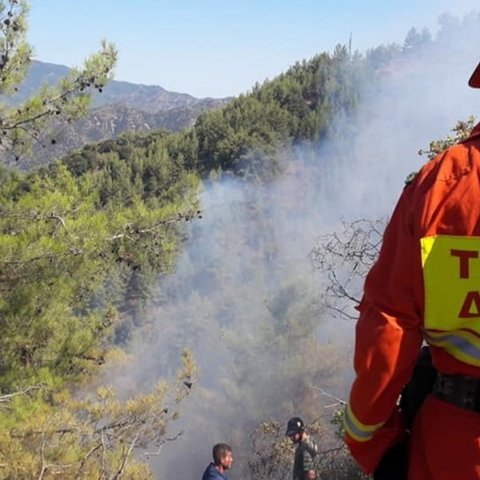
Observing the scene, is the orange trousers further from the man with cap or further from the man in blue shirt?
the man with cap

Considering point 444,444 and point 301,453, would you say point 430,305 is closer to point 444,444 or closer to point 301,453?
point 444,444

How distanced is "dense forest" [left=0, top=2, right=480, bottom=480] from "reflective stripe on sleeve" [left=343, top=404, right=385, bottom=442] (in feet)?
14.7

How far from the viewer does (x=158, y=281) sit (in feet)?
146

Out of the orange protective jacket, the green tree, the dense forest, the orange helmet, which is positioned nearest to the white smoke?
the dense forest

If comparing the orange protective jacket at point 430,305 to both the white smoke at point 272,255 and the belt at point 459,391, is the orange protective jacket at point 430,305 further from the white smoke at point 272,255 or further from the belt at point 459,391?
the white smoke at point 272,255

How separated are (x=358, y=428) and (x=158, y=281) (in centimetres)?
4388

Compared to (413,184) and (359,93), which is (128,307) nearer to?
(359,93)

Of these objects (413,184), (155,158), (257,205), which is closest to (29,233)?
(413,184)

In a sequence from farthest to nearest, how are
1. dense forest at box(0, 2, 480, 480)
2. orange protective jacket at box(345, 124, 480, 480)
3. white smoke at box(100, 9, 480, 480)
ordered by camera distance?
white smoke at box(100, 9, 480, 480) < dense forest at box(0, 2, 480, 480) < orange protective jacket at box(345, 124, 480, 480)

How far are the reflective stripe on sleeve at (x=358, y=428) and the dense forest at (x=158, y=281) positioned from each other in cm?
447

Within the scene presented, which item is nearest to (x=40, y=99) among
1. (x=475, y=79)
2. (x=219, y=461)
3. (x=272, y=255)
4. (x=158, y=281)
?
(x=219, y=461)

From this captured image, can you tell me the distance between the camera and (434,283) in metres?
1.06

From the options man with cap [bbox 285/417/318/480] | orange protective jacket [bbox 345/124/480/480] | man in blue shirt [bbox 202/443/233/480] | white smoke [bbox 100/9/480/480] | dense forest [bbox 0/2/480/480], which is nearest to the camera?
orange protective jacket [bbox 345/124/480/480]

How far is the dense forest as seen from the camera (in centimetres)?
592
